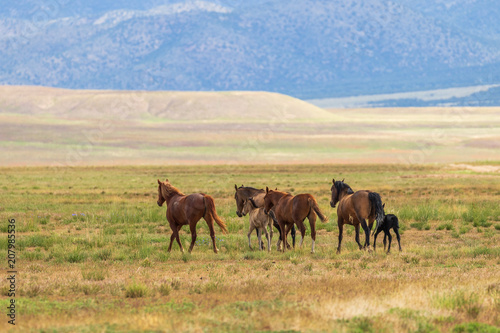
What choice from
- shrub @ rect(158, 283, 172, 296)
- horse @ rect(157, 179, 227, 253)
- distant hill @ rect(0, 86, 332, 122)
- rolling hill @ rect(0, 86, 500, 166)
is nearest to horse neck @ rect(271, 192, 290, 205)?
horse @ rect(157, 179, 227, 253)

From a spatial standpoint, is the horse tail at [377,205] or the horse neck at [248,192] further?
the horse neck at [248,192]

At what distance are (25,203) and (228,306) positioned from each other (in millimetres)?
22802

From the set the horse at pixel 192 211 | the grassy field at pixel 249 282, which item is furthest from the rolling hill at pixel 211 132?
the horse at pixel 192 211

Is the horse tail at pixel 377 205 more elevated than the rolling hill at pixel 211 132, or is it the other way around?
the rolling hill at pixel 211 132

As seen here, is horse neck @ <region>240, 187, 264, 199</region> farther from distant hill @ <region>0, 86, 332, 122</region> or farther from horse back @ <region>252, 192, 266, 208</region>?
distant hill @ <region>0, 86, 332, 122</region>

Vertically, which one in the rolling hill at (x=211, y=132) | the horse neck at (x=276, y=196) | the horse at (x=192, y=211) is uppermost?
the rolling hill at (x=211, y=132)

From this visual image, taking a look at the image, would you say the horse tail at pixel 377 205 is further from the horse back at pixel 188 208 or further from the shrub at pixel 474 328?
the shrub at pixel 474 328

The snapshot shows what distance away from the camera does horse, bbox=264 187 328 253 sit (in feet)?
50.6

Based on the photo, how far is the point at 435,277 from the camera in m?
12.4

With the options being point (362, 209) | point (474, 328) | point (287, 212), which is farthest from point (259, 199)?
point (474, 328)

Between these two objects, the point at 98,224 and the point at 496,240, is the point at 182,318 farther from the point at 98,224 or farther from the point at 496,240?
the point at 98,224

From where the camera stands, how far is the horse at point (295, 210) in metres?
15.4

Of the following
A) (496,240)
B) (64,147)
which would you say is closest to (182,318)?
(496,240)

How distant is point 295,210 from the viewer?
15.5m
